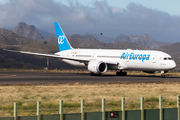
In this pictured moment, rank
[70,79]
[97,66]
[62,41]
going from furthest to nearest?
[62,41] < [97,66] < [70,79]

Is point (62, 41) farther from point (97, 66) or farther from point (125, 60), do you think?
point (125, 60)

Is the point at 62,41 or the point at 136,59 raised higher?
the point at 62,41

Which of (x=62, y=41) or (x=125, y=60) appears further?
(x=62, y=41)

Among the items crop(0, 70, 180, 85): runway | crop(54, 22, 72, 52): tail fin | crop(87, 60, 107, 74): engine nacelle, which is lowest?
crop(0, 70, 180, 85): runway

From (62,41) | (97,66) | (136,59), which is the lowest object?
(97,66)

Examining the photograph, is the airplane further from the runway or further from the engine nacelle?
the runway

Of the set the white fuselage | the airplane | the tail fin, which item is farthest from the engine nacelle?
the tail fin

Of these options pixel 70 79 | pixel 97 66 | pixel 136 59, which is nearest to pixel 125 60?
pixel 136 59

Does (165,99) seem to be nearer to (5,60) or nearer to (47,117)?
(47,117)

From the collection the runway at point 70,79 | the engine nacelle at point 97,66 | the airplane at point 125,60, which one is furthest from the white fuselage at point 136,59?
the runway at point 70,79

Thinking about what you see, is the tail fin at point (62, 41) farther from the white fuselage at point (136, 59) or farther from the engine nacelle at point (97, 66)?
the engine nacelle at point (97, 66)

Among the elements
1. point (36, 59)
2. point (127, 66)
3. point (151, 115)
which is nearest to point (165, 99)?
point (151, 115)

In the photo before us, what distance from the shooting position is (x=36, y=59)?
169625mm

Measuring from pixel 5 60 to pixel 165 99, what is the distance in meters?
126
